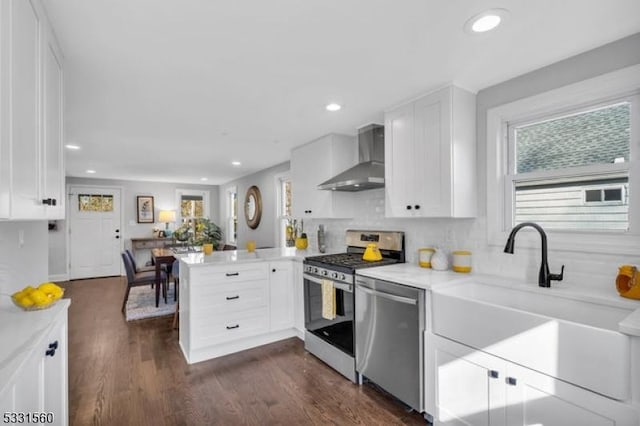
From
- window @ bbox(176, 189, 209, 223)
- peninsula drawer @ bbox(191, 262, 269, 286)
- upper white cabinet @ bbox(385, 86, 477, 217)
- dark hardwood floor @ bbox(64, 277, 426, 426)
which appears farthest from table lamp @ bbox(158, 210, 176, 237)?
upper white cabinet @ bbox(385, 86, 477, 217)

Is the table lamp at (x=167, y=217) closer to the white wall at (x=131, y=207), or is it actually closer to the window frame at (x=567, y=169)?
the white wall at (x=131, y=207)

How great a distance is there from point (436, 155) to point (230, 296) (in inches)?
89.0

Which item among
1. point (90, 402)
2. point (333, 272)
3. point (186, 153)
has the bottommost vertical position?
point (90, 402)

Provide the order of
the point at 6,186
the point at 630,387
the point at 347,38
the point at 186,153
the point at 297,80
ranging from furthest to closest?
the point at 186,153, the point at 297,80, the point at 347,38, the point at 630,387, the point at 6,186

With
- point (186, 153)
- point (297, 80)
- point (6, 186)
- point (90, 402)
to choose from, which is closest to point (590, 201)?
point (297, 80)

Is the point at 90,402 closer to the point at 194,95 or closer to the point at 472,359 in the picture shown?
the point at 194,95

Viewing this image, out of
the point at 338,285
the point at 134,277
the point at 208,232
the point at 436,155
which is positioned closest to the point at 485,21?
the point at 436,155

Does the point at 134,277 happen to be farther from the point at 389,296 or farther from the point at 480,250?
the point at 480,250

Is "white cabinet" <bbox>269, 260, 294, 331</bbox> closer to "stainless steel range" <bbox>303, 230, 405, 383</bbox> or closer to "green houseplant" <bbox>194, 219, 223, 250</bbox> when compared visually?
"stainless steel range" <bbox>303, 230, 405, 383</bbox>

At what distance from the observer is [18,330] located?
1.27 metres

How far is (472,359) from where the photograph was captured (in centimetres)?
175

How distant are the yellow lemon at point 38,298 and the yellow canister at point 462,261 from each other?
8.36ft

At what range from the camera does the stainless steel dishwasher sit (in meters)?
2.04

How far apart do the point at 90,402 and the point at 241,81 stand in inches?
101
